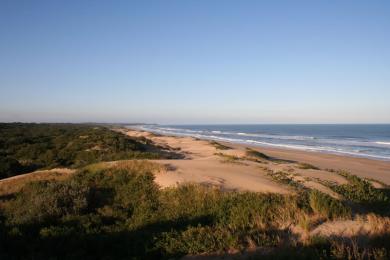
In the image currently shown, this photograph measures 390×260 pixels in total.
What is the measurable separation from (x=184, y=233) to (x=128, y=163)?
756 centimetres

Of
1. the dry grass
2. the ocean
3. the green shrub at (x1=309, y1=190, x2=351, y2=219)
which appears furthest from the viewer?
the ocean

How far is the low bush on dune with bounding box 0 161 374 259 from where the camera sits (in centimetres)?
712

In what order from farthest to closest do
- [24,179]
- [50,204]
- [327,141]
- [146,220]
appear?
1. [327,141]
2. [24,179]
3. [50,204]
4. [146,220]

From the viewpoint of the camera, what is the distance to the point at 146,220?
9047mm

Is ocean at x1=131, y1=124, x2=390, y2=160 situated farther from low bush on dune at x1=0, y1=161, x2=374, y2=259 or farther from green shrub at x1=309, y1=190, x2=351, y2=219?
low bush on dune at x1=0, y1=161, x2=374, y2=259

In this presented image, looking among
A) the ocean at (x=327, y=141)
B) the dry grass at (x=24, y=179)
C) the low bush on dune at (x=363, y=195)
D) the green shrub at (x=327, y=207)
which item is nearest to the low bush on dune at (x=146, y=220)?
the green shrub at (x=327, y=207)

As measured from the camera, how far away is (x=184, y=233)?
7477 mm

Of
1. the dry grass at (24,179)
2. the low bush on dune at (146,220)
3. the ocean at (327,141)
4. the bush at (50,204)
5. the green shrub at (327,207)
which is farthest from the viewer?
the ocean at (327,141)

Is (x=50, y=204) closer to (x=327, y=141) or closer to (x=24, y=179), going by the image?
(x=24, y=179)

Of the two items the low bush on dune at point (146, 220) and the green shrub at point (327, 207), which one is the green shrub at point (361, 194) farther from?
the green shrub at point (327, 207)

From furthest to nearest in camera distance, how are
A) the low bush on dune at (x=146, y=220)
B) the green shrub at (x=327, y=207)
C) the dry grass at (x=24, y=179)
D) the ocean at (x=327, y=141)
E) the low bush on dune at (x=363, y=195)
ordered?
the ocean at (x=327, y=141) → the dry grass at (x=24, y=179) → the low bush on dune at (x=363, y=195) → the green shrub at (x=327, y=207) → the low bush on dune at (x=146, y=220)

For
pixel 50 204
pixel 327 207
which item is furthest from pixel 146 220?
pixel 327 207

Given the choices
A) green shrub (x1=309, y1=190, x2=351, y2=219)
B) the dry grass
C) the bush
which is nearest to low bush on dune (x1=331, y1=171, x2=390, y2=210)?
green shrub (x1=309, y1=190, x2=351, y2=219)

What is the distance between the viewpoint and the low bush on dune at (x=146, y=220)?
712cm
